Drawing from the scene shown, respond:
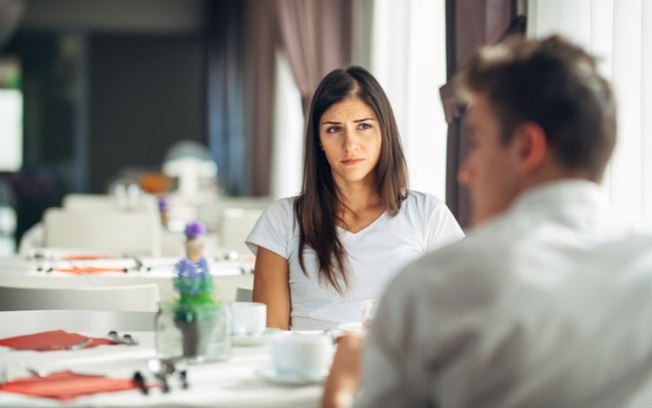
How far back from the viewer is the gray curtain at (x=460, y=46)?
125 inches

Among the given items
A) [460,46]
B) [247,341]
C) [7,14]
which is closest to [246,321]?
[247,341]

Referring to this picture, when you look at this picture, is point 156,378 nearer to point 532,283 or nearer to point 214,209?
point 532,283

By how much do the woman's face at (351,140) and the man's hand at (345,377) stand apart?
125 cm

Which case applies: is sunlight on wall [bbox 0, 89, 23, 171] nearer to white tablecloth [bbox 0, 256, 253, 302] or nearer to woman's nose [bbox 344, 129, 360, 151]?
white tablecloth [bbox 0, 256, 253, 302]

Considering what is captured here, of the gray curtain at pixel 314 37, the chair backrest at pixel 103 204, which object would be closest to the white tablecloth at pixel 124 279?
the gray curtain at pixel 314 37

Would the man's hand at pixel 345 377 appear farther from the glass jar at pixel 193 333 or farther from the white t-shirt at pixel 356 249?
the white t-shirt at pixel 356 249

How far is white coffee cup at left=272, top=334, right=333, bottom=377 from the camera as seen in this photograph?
5.48 ft

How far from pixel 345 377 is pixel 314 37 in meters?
4.78

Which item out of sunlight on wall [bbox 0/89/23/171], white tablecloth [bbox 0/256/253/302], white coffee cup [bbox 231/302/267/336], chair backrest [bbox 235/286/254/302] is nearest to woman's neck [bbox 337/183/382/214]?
chair backrest [bbox 235/286/254/302]

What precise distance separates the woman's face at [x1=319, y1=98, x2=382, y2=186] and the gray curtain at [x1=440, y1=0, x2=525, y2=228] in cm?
66

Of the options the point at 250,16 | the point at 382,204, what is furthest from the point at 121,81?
the point at 382,204

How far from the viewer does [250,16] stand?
34.0 feet

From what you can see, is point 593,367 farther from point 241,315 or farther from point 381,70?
point 381,70

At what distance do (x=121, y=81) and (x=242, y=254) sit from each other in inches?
356
